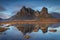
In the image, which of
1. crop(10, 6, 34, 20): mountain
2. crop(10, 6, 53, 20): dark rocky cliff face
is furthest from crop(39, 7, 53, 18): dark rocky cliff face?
crop(10, 6, 34, 20): mountain

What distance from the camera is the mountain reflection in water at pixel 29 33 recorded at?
2484 mm

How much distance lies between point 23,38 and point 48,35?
0.43m

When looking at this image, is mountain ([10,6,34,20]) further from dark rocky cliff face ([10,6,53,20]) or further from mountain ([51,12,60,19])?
mountain ([51,12,60,19])

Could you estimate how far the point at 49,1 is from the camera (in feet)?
8.34

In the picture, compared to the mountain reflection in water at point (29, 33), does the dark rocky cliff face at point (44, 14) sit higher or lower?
higher

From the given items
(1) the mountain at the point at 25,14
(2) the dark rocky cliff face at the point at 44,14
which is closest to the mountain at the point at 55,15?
(2) the dark rocky cliff face at the point at 44,14

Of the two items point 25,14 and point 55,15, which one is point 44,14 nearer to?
point 55,15

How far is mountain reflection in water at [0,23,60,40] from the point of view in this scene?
→ 2484 millimetres

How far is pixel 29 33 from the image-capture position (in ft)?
8.27

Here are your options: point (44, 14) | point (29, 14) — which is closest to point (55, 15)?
point (44, 14)

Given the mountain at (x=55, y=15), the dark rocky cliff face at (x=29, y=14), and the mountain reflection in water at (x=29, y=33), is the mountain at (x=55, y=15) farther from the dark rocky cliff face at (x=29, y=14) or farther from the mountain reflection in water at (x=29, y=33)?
the mountain reflection in water at (x=29, y=33)

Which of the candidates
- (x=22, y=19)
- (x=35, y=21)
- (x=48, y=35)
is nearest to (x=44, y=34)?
(x=48, y=35)

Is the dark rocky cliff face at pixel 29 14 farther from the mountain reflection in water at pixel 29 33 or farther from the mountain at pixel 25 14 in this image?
the mountain reflection in water at pixel 29 33

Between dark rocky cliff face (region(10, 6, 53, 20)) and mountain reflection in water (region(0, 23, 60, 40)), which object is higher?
dark rocky cliff face (region(10, 6, 53, 20))
